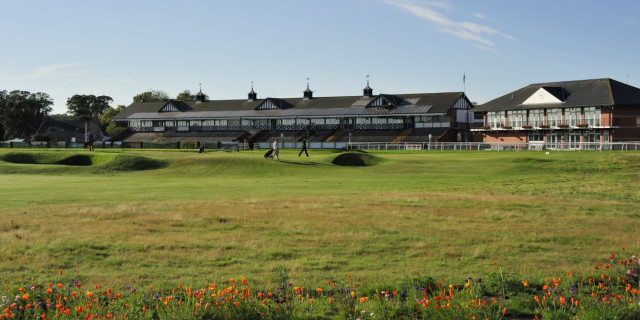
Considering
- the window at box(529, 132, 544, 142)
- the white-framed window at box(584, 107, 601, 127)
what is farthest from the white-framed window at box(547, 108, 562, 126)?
the white-framed window at box(584, 107, 601, 127)

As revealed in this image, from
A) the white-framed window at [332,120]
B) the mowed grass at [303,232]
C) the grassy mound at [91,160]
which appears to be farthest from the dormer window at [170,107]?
the mowed grass at [303,232]

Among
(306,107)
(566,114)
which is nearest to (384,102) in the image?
(306,107)

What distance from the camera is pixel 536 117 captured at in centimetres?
8319

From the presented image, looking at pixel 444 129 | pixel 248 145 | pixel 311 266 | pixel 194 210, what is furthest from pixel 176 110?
pixel 311 266

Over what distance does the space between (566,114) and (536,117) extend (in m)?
4.28

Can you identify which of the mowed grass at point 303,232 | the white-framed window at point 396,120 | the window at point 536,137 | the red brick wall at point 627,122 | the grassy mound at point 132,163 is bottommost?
the mowed grass at point 303,232

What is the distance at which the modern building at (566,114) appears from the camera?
75062 millimetres

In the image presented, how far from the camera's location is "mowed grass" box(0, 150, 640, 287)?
38.7ft

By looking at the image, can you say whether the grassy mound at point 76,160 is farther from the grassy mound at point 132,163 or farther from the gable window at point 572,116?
the gable window at point 572,116

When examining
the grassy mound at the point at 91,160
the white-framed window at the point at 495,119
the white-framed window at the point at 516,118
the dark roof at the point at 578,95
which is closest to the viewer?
the grassy mound at the point at 91,160

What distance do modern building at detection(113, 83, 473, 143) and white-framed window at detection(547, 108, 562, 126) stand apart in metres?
15.7

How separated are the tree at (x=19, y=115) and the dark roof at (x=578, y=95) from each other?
102 metres

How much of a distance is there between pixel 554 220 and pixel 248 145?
232 feet

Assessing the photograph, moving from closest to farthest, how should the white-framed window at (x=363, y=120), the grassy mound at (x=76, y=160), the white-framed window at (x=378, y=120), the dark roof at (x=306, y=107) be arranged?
the grassy mound at (x=76, y=160)
the dark roof at (x=306, y=107)
the white-framed window at (x=378, y=120)
the white-framed window at (x=363, y=120)
